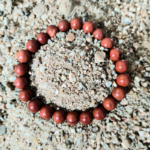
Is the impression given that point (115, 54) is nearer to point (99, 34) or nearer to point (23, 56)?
point (99, 34)

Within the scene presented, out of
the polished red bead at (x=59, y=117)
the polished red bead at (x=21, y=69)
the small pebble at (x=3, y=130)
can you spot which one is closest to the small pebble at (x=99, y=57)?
the polished red bead at (x=59, y=117)

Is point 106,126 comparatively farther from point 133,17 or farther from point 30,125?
point 133,17

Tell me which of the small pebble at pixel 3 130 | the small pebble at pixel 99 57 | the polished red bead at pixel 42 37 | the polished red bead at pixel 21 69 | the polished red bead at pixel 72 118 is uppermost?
the small pebble at pixel 99 57

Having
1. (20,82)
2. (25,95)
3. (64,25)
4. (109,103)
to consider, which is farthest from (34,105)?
(64,25)

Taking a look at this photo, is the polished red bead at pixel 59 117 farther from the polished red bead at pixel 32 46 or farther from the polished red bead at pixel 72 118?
the polished red bead at pixel 32 46

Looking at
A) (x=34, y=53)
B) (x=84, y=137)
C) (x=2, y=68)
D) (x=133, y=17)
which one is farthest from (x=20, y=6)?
(x=84, y=137)

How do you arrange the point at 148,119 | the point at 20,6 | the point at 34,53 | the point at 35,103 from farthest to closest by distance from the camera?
1. the point at 20,6
2. the point at 34,53
3. the point at 35,103
4. the point at 148,119
